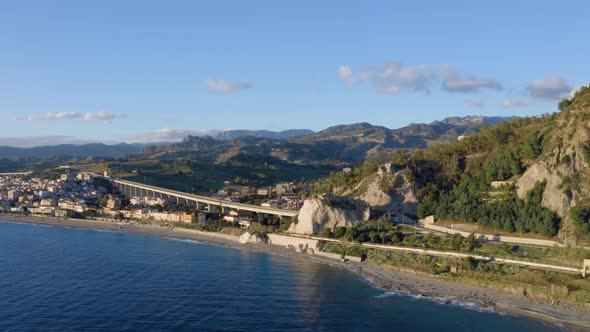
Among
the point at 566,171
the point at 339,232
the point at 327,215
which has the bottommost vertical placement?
the point at 339,232

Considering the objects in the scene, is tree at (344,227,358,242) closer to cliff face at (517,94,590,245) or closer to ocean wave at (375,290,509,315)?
ocean wave at (375,290,509,315)

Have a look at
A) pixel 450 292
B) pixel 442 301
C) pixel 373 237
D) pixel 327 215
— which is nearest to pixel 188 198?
pixel 327 215

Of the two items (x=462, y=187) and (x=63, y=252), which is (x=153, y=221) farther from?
(x=462, y=187)

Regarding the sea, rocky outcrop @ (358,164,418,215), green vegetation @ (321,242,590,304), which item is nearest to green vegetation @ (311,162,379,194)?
rocky outcrop @ (358,164,418,215)

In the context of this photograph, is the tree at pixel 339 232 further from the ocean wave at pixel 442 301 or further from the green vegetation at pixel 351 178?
the green vegetation at pixel 351 178

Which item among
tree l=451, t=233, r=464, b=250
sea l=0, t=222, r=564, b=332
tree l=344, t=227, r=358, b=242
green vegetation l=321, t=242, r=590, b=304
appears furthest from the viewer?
tree l=344, t=227, r=358, b=242

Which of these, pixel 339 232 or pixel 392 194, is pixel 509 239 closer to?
pixel 339 232

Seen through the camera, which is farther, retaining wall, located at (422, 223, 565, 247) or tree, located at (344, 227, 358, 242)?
tree, located at (344, 227, 358, 242)
